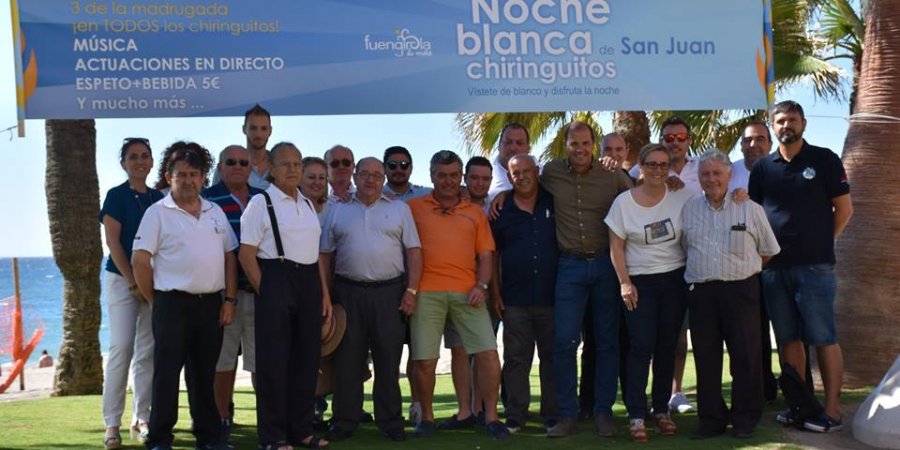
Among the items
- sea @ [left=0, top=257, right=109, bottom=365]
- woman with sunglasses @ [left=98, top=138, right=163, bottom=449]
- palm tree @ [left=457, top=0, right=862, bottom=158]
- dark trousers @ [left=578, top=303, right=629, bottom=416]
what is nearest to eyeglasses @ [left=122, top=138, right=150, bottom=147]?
woman with sunglasses @ [left=98, top=138, right=163, bottom=449]

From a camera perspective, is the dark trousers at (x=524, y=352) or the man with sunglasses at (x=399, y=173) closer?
the dark trousers at (x=524, y=352)

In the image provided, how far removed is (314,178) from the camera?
7328 millimetres

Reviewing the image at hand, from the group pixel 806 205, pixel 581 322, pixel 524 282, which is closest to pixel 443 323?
pixel 524 282

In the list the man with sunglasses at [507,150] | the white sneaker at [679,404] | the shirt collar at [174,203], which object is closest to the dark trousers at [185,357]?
the shirt collar at [174,203]

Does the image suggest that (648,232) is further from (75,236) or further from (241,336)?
(75,236)

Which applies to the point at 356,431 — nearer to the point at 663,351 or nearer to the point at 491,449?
the point at 491,449

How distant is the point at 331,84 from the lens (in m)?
8.10

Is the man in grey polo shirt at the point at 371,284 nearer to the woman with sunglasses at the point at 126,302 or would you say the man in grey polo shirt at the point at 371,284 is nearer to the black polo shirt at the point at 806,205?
the woman with sunglasses at the point at 126,302

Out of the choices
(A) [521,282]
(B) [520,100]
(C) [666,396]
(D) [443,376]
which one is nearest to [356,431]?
(A) [521,282]

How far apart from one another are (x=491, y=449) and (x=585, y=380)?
4.57 ft

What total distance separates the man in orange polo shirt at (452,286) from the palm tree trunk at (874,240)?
3.47 m

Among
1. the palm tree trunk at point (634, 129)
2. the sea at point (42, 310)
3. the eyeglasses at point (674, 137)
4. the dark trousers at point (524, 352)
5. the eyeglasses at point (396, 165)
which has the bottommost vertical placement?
the sea at point (42, 310)

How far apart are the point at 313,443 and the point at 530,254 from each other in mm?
1954

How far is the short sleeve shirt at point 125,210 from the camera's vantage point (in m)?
6.86
